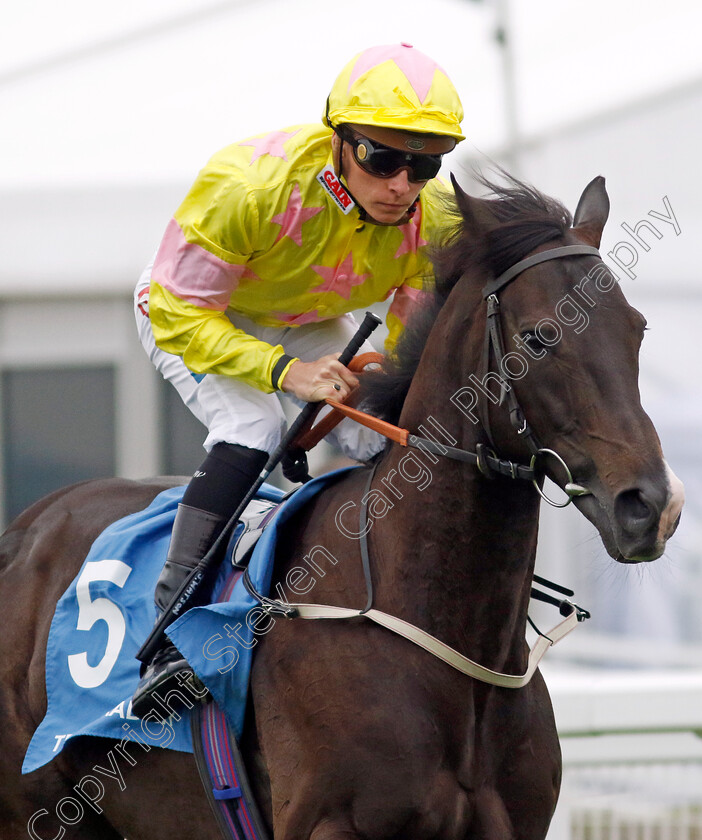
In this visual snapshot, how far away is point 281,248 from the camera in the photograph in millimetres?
2564

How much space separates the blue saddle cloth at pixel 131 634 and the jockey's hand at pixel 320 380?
0.78 feet

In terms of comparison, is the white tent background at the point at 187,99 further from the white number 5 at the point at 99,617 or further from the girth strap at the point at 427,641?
the girth strap at the point at 427,641

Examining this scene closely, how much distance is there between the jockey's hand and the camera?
92.9 inches

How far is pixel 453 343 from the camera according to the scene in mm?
2164

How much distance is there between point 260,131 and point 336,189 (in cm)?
369

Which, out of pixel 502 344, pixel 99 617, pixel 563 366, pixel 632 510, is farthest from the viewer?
pixel 99 617

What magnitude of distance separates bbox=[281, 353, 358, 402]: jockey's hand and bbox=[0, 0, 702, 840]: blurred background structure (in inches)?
82.6

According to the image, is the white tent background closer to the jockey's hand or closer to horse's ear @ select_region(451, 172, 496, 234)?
the jockey's hand

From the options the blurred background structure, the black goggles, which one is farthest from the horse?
the blurred background structure

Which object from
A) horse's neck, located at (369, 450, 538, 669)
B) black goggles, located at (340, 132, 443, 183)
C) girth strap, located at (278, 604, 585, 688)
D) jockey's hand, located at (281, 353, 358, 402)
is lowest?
girth strap, located at (278, 604, 585, 688)

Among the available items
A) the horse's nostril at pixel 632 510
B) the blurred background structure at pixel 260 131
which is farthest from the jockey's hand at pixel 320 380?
the blurred background structure at pixel 260 131

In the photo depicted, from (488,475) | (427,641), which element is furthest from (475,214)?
(427,641)

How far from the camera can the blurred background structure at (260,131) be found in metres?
4.91

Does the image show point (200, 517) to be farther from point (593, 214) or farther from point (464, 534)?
point (593, 214)
